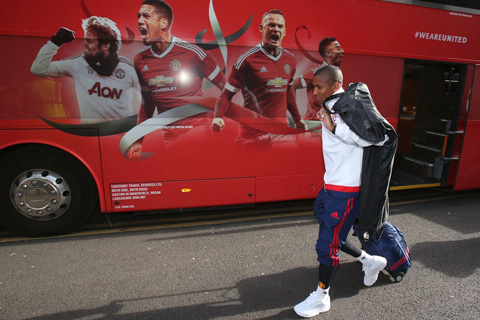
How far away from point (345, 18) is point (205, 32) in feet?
6.24

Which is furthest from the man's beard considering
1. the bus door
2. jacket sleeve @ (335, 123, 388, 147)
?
the bus door

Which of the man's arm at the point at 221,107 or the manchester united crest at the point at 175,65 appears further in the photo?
the man's arm at the point at 221,107

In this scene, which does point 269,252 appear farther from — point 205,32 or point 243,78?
point 205,32

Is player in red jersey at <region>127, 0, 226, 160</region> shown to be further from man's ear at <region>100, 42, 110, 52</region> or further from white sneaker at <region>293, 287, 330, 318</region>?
white sneaker at <region>293, 287, 330, 318</region>

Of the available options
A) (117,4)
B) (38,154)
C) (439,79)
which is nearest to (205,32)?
(117,4)

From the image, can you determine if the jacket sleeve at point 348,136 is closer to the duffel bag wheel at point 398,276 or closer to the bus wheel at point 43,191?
the duffel bag wheel at point 398,276

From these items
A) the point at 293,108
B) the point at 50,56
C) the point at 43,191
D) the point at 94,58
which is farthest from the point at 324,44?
the point at 43,191

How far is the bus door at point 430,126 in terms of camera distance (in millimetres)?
5125

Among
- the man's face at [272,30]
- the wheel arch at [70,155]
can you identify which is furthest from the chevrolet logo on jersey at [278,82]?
the wheel arch at [70,155]

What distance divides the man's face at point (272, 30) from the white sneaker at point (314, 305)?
2.88 m

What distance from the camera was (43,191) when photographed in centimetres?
380

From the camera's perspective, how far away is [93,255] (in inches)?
140

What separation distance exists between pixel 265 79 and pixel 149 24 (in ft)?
4.98

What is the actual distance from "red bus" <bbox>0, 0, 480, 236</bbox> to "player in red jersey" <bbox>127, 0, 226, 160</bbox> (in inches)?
1.7
